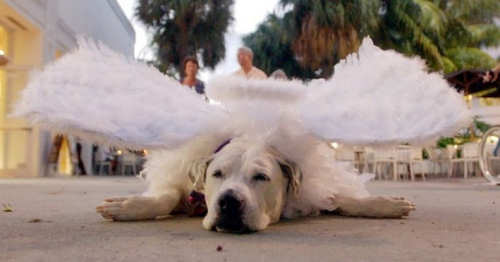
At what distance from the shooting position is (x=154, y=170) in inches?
126

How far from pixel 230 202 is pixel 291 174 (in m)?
0.55

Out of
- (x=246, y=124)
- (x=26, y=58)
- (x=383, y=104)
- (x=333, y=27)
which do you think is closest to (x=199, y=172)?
(x=246, y=124)

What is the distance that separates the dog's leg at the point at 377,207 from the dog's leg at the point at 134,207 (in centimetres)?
106

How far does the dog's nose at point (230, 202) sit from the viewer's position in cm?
228

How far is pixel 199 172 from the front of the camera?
2.73 m

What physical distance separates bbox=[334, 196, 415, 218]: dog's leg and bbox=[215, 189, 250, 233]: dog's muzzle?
1.00 meters

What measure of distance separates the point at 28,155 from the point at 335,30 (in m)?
10.4

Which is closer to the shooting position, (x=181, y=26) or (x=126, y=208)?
(x=126, y=208)

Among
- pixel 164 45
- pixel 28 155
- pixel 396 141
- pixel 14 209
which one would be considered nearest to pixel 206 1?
pixel 164 45

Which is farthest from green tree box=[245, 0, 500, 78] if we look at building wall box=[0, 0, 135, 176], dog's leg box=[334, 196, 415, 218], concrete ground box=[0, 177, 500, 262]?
concrete ground box=[0, 177, 500, 262]

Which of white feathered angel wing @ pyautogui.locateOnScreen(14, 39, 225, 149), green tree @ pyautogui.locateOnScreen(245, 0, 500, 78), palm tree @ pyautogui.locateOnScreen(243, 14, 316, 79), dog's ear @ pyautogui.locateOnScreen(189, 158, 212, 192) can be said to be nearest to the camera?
white feathered angel wing @ pyautogui.locateOnScreen(14, 39, 225, 149)

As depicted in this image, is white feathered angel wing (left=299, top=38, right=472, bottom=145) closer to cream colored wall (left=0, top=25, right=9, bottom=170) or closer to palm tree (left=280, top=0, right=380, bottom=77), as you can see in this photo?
cream colored wall (left=0, top=25, right=9, bottom=170)

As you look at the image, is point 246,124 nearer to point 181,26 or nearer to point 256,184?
point 256,184

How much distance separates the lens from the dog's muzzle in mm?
2283
